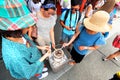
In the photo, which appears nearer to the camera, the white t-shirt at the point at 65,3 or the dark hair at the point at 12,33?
the dark hair at the point at 12,33

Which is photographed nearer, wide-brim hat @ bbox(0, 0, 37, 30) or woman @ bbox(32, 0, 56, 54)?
wide-brim hat @ bbox(0, 0, 37, 30)

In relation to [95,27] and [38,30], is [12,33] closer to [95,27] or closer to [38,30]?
[38,30]

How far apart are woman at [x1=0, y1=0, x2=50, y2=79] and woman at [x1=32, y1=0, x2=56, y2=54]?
2.72 feet

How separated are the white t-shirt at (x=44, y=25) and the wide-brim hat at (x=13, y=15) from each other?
1105mm

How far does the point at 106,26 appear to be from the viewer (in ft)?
9.25

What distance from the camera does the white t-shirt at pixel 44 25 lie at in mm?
3006

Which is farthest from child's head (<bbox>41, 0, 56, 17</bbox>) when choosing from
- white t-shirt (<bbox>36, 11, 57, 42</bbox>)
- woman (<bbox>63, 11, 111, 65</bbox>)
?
woman (<bbox>63, 11, 111, 65</bbox>)

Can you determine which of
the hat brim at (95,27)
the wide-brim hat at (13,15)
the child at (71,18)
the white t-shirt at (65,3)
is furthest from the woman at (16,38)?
the white t-shirt at (65,3)

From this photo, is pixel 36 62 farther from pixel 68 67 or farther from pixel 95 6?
pixel 95 6

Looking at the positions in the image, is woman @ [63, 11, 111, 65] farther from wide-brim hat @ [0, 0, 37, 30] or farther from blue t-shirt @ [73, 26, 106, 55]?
wide-brim hat @ [0, 0, 37, 30]

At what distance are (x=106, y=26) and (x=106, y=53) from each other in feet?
5.21

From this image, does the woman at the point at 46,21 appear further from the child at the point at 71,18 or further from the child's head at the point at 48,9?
the child at the point at 71,18

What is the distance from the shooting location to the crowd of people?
182 centimetres

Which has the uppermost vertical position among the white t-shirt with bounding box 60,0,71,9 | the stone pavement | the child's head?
the child's head
